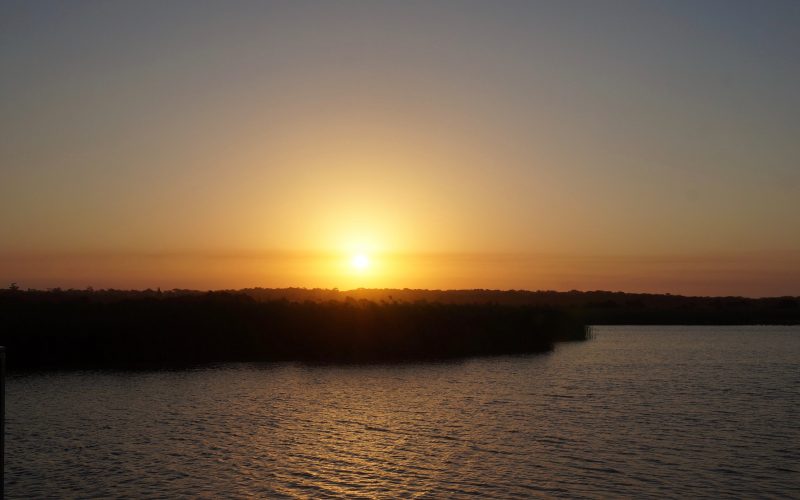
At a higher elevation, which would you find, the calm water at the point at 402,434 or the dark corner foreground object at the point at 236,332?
the dark corner foreground object at the point at 236,332

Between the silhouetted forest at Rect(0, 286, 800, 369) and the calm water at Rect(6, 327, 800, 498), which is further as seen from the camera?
the silhouetted forest at Rect(0, 286, 800, 369)

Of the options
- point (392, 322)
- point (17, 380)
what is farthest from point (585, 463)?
point (392, 322)

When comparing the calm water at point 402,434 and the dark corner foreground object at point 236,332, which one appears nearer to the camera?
the calm water at point 402,434

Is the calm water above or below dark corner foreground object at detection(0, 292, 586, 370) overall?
below

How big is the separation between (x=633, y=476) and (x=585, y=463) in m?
2.00

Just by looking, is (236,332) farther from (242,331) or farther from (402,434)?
(402,434)

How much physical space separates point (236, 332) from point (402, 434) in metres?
36.6

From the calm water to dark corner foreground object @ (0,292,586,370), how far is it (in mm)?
7962

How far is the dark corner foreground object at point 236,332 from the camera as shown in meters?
57.1

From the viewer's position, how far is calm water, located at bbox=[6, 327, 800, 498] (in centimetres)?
2191

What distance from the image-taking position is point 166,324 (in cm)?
6184

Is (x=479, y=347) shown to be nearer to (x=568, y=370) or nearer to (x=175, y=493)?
(x=568, y=370)

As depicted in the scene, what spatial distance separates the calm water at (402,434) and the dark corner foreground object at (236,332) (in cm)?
796

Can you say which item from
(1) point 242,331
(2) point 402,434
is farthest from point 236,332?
(2) point 402,434
